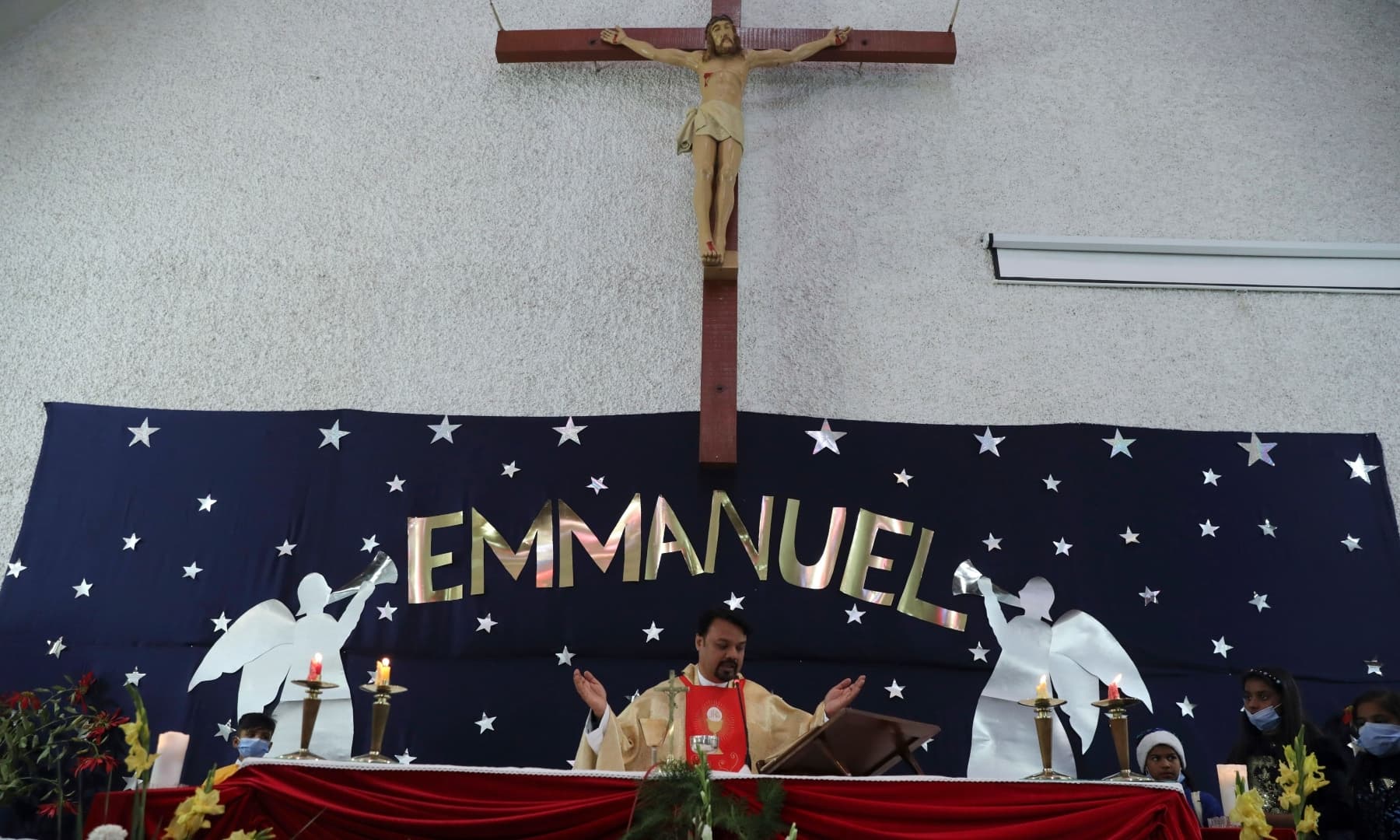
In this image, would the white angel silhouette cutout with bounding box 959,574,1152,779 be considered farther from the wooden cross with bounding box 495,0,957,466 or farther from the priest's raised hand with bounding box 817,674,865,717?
the wooden cross with bounding box 495,0,957,466

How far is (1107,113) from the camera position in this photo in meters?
5.84

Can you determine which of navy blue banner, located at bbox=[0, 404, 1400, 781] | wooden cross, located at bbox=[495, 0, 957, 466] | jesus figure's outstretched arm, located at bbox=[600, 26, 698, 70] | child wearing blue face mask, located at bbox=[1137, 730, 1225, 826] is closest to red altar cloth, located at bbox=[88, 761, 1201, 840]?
child wearing blue face mask, located at bbox=[1137, 730, 1225, 826]

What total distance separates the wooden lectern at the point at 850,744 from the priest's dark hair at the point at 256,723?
2.12 meters

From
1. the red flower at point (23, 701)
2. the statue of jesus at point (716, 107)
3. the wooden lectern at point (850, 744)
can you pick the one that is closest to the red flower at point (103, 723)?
the red flower at point (23, 701)

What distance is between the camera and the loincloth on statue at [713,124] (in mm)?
5168

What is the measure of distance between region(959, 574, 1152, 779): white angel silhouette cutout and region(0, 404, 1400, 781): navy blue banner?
6 cm

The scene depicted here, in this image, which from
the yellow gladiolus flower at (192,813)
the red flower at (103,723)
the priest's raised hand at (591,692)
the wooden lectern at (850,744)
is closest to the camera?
the yellow gladiolus flower at (192,813)

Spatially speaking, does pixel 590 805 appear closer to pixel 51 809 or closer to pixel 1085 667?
pixel 51 809

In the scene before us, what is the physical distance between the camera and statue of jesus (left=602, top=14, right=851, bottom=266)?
203 inches

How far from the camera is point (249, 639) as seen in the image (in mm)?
4734

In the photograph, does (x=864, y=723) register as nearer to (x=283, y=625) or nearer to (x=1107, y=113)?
(x=283, y=625)

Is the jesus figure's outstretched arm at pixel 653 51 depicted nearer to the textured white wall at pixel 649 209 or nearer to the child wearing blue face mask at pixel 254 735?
the textured white wall at pixel 649 209

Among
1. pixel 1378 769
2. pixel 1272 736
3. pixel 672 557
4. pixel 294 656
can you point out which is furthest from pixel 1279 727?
pixel 294 656

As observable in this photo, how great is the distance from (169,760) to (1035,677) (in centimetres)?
312
